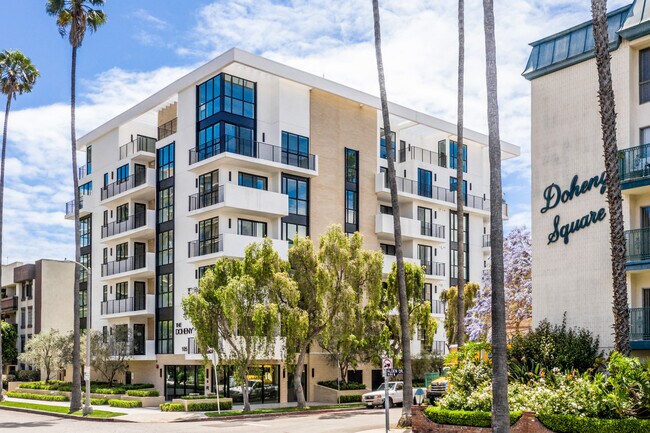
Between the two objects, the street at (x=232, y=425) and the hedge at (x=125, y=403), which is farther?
the hedge at (x=125, y=403)

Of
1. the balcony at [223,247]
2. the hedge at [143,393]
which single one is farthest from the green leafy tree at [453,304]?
the hedge at [143,393]

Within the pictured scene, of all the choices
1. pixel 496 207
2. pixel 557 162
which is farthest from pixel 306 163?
pixel 496 207

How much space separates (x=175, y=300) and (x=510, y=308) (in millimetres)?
21650

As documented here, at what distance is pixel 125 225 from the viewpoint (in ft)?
178

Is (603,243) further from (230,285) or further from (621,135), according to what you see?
(230,285)

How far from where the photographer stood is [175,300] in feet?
160

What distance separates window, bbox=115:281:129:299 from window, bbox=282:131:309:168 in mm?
16256

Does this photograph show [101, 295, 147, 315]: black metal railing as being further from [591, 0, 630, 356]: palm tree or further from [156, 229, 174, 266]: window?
[591, 0, 630, 356]: palm tree

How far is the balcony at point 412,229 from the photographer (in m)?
53.2

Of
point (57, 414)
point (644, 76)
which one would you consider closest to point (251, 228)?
point (57, 414)

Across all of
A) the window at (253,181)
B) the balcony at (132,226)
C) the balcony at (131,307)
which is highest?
the window at (253,181)

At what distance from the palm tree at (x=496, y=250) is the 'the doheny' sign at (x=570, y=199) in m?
9.96

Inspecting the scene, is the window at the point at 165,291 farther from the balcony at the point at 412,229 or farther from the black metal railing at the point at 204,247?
the balcony at the point at 412,229

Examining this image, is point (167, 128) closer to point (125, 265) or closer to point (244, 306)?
point (125, 265)
